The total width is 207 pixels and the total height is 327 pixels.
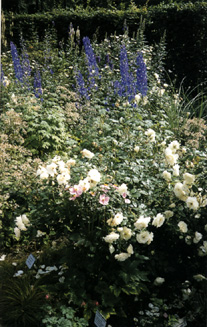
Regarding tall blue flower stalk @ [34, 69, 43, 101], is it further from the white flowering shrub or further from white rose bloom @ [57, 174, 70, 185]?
white rose bloom @ [57, 174, 70, 185]

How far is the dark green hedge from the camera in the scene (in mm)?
6699

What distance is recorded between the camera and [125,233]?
2.17 metres

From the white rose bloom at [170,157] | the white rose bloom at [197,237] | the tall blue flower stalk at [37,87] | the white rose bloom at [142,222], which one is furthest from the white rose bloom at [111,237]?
the tall blue flower stalk at [37,87]

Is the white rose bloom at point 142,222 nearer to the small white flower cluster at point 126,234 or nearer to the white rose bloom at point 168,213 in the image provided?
the small white flower cluster at point 126,234

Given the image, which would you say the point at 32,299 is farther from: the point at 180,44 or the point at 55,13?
the point at 55,13

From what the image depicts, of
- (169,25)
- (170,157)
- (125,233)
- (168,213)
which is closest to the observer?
(125,233)

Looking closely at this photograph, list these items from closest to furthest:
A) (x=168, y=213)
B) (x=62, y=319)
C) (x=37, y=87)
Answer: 1. (x=62, y=319)
2. (x=168, y=213)
3. (x=37, y=87)

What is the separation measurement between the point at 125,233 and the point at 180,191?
41 cm

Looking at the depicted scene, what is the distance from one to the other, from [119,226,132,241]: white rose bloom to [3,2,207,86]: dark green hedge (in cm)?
506

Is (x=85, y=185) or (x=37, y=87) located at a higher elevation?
(x=85, y=185)

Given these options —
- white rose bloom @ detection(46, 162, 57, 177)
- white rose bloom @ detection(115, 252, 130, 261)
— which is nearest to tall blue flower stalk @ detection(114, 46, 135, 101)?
white rose bloom @ detection(46, 162, 57, 177)

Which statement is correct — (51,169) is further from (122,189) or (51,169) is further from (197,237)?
(197,237)

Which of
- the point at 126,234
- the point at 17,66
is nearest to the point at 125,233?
the point at 126,234

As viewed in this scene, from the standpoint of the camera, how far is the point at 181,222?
7.25 feet
